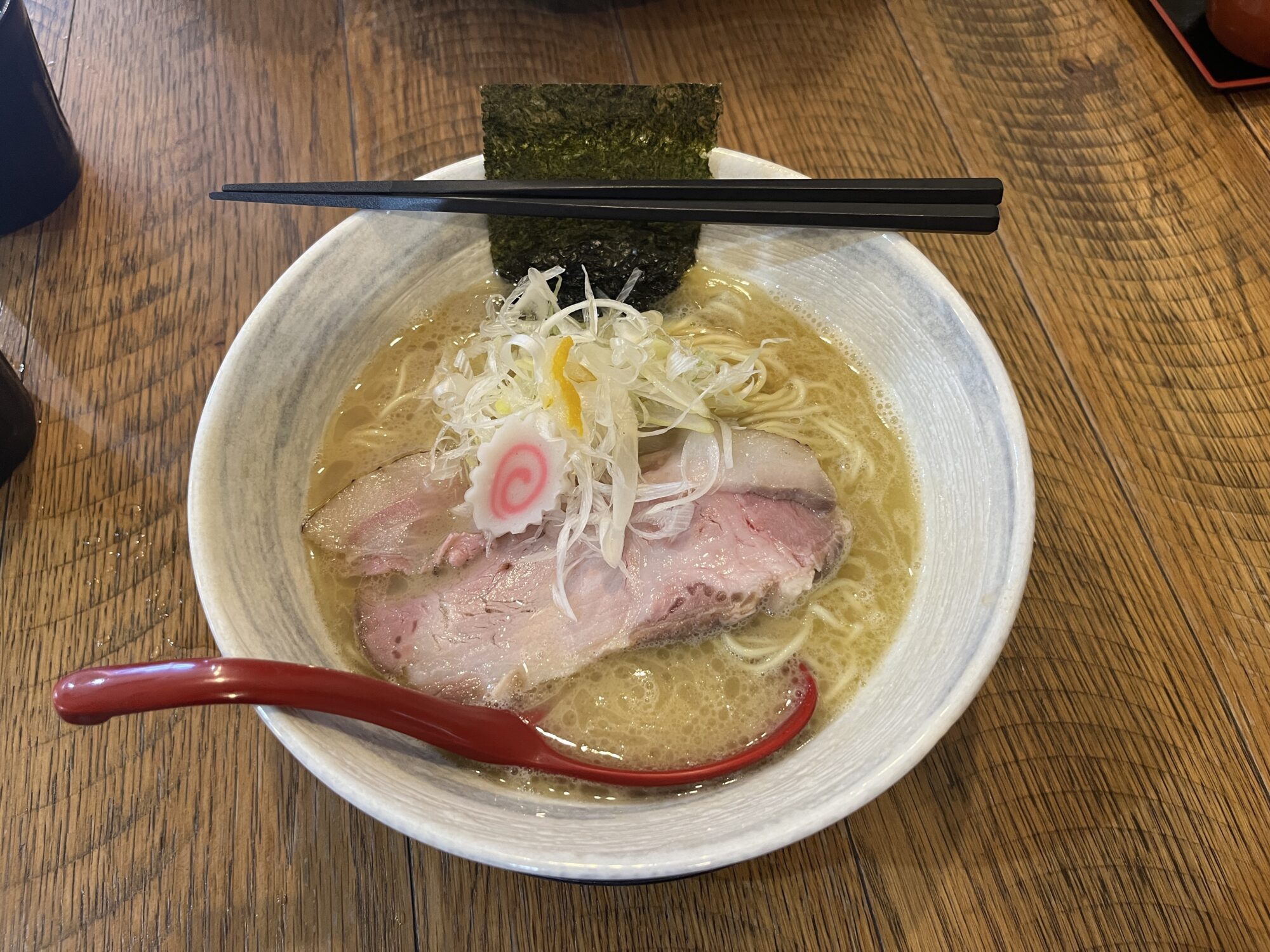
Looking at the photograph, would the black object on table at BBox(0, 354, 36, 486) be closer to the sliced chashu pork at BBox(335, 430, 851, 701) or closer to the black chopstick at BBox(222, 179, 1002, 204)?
the black chopstick at BBox(222, 179, 1002, 204)

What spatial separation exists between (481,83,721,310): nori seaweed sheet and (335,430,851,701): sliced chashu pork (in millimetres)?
413

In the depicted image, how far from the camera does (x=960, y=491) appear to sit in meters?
1.21

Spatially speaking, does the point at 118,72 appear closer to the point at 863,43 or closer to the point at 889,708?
the point at 863,43

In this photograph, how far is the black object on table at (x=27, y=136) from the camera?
145cm

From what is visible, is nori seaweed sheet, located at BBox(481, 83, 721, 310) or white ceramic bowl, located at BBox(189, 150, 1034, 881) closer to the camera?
white ceramic bowl, located at BBox(189, 150, 1034, 881)

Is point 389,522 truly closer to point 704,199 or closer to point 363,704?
point 363,704

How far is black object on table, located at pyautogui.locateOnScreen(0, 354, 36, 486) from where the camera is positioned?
135cm

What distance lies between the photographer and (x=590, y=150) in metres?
1.42

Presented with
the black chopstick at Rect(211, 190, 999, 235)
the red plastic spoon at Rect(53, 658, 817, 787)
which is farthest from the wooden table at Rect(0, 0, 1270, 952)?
the black chopstick at Rect(211, 190, 999, 235)

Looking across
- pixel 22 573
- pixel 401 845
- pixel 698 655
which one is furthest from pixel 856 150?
pixel 22 573

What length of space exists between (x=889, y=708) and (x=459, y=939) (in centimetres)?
64

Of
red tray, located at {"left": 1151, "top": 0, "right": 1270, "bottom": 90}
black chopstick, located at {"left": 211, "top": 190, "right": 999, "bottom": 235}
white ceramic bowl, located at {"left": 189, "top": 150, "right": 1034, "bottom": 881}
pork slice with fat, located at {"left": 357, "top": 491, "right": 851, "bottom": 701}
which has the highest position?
red tray, located at {"left": 1151, "top": 0, "right": 1270, "bottom": 90}

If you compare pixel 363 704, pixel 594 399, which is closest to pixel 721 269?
pixel 594 399

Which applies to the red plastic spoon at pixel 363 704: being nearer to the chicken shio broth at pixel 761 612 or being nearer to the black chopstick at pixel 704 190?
the chicken shio broth at pixel 761 612
